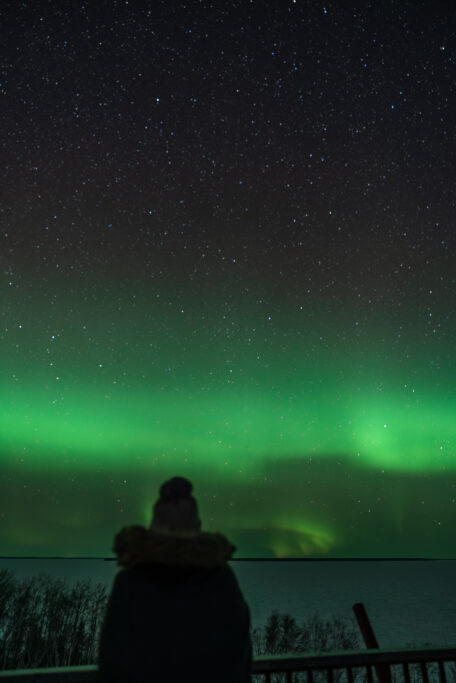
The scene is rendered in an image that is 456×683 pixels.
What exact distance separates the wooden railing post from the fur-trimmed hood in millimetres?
1754

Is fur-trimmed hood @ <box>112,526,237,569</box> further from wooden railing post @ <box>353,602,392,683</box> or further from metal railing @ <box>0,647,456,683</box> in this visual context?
wooden railing post @ <box>353,602,392,683</box>

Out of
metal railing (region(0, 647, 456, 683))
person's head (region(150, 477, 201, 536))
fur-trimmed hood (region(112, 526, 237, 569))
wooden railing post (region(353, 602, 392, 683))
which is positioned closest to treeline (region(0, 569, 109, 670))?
wooden railing post (region(353, 602, 392, 683))

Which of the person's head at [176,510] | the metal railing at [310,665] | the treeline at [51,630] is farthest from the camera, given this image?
the treeline at [51,630]

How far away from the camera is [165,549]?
171 centimetres

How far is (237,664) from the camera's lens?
1.76m

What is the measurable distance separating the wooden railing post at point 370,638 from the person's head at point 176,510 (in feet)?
5.68

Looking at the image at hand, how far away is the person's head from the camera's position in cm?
185

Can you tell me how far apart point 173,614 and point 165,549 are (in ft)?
0.64

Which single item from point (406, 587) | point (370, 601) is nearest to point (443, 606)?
point (370, 601)

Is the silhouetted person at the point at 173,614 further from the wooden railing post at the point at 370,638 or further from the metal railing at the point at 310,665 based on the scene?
the wooden railing post at the point at 370,638

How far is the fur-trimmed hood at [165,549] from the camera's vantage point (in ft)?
5.58

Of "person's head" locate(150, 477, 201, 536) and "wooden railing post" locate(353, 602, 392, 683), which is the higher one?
"person's head" locate(150, 477, 201, 536)

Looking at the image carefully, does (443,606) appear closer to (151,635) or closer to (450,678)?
(450,678)

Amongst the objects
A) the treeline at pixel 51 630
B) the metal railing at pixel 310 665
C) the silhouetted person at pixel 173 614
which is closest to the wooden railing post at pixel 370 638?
the metal railing at pixel 310 665
